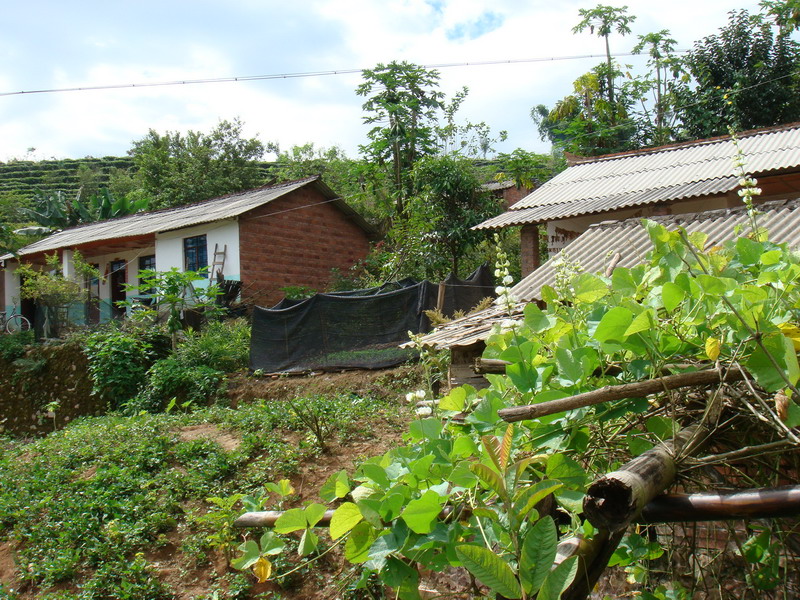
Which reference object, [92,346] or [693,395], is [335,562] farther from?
[92,346]

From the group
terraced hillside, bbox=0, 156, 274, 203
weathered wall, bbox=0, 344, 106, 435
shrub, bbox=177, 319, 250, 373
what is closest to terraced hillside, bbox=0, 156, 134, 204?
terraced hillside, bbox=0, 156, 274, 203

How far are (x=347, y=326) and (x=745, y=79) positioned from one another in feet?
50.5

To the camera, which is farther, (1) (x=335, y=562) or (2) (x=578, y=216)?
(2) (x=578, y=216)

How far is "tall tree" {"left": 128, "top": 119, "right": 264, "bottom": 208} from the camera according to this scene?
95.0 feet

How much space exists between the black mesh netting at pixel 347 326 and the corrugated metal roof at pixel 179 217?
19.6 ft

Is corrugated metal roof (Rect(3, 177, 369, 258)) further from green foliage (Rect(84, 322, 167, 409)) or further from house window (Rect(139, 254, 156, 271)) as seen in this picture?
Result: green foliage (Rect(84, 322, 167, 409))

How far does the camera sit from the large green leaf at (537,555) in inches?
46.1

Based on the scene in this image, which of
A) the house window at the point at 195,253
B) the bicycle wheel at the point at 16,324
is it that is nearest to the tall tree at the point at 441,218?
the house window at the point at 195,253

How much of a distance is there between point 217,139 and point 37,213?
8.93 m

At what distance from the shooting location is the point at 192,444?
7539 mm

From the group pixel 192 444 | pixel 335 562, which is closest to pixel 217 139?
pixel 192 444

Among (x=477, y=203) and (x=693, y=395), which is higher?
(x=477, y=203)

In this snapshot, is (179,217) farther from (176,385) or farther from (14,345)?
(176,385)

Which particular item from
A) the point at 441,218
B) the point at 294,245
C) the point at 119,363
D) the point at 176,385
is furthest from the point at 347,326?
the point at 294,245
